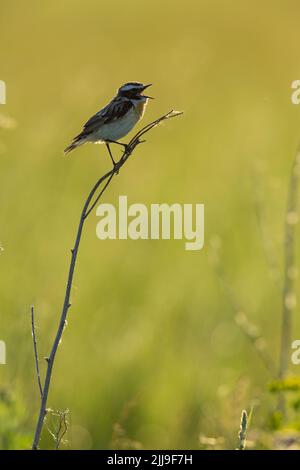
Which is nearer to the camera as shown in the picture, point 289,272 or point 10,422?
point 10,422

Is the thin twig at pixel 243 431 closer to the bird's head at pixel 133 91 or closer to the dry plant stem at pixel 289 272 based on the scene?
the dry plant stem at pixel 289 272

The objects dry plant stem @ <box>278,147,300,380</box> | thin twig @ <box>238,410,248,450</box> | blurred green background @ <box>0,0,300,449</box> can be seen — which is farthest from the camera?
blurred green background @ <box>0,0,300,449</box>

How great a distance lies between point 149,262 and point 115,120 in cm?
148

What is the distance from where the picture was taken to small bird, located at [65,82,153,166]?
613 cm

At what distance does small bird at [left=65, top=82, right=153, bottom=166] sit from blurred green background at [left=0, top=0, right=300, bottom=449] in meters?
0.57

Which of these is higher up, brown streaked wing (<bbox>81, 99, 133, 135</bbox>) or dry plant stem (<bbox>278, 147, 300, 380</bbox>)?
brown streaked wing (<bbox>81, 99, 133, 135</bbox>)

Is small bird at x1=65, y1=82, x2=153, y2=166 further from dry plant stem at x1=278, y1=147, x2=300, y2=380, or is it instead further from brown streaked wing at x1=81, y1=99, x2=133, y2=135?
dry plant stem at x1=278, y1=147, x2=300, y2=380

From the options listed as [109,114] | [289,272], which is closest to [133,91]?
[109,114]

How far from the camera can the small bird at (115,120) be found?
20.1ft

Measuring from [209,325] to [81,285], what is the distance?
1.12 metres

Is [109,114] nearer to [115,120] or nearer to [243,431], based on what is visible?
[115,120]

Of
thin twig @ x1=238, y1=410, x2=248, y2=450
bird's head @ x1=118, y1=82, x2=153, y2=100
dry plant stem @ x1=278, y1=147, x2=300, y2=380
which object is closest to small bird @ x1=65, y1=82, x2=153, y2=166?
bird's head @ x1=118, y1=82, x2=153, y2=100

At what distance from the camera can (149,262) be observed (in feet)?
23.9

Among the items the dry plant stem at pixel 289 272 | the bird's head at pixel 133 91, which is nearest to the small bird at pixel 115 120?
the bird's head at pixel 133 91
